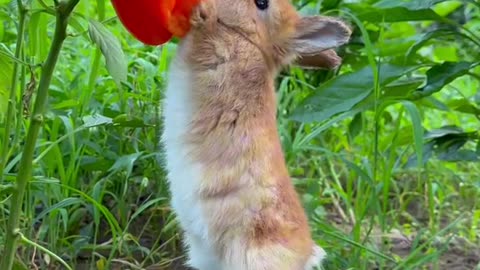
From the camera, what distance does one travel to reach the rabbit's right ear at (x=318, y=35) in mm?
2031

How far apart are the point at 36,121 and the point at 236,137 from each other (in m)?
0.39

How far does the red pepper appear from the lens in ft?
6.31

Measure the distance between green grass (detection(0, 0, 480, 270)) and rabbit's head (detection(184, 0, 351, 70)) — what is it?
421mm

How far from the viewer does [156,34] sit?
1.98 meters

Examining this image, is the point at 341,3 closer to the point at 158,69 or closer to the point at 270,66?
the point at 158,69

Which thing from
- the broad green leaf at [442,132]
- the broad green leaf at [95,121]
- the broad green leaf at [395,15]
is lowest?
the broad green leaf at [442,132]

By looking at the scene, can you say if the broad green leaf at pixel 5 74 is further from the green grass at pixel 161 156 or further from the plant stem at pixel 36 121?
the plant stem at pixel 36 121

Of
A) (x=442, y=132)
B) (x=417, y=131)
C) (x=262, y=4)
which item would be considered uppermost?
(x=262, y=4)

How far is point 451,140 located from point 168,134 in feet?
5.39

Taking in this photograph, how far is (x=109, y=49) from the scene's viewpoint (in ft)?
6.46

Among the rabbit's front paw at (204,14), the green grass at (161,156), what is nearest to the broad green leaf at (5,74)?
the green grass at (161,156)

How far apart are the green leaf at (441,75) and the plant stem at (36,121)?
57.5 inches

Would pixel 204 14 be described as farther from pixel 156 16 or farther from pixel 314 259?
pixel 314 259

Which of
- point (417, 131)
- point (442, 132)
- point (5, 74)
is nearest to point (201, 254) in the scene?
point (5, 74)
